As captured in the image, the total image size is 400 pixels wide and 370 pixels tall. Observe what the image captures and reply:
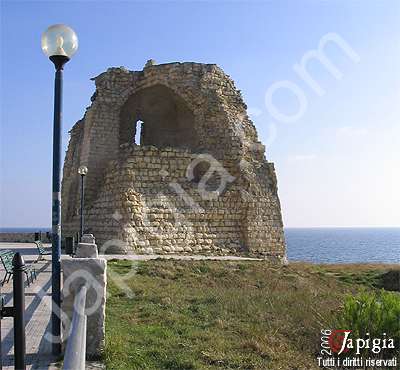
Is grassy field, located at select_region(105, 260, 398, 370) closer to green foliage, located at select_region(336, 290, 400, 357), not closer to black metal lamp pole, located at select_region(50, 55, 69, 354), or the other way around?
green foliage, located at select_region(336, 290, 400, 357)

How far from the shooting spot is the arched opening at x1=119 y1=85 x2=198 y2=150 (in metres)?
22.8

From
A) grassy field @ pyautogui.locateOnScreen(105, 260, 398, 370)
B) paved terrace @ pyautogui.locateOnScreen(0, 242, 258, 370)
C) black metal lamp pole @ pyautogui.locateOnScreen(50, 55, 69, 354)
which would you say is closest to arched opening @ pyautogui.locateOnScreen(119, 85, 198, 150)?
grassy field @ pyautogui.locateOnScreen(105, 260, 398, 370)

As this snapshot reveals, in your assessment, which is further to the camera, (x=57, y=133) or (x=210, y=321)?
(x=210, y=321)

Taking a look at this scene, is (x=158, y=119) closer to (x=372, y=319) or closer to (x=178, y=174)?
(x=178, y=174)

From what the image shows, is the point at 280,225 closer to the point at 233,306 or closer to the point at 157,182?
the point at 157,182

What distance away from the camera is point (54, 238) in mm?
5551

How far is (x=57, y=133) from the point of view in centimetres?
562

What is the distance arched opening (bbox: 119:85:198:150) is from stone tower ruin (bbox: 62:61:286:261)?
0.23ft

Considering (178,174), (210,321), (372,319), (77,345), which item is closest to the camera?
(77,345)

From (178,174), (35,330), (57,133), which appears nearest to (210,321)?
(35,330)

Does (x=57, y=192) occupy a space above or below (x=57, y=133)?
below

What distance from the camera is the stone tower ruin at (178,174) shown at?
59.6ft

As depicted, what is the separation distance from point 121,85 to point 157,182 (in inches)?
202

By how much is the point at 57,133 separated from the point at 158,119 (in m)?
19.3
